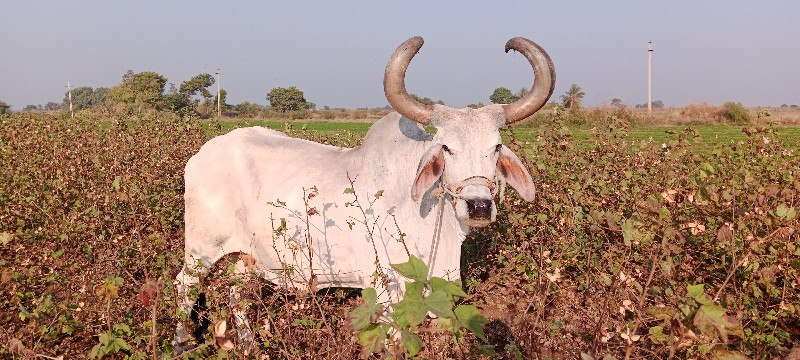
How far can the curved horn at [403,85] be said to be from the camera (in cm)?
405

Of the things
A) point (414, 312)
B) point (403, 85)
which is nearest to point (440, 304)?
point (414, 312)

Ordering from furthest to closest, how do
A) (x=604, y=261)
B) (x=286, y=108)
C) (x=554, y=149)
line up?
(x=286, y=108) → (x=554, y=149) → (x=604, y=261)

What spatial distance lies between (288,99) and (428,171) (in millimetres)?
102767

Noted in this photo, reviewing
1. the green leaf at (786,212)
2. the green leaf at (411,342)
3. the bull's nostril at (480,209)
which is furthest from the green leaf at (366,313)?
the green leaf at (786,212)

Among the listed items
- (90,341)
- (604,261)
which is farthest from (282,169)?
(604,261)

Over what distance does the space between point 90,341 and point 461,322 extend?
3.47m

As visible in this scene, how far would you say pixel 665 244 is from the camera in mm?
3141

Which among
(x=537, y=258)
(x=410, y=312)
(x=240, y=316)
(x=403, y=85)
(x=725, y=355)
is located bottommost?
(x=537, y=258)

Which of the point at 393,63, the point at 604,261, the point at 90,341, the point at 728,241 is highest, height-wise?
the point at 393,63

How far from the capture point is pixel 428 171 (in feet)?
13.2

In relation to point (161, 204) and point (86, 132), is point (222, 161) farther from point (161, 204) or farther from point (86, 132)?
point (86, 132)

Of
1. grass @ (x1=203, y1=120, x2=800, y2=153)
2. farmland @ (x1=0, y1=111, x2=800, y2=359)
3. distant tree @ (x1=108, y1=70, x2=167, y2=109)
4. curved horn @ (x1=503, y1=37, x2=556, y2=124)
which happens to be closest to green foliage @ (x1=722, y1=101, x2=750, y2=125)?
grass @ (x1=203, y1=120, x2=800, y2=153)

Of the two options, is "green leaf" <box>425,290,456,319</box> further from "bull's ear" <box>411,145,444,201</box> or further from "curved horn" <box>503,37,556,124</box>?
"curved horn" <box>503,37,556,124</box>

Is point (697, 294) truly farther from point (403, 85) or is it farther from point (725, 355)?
point (403, 85)
